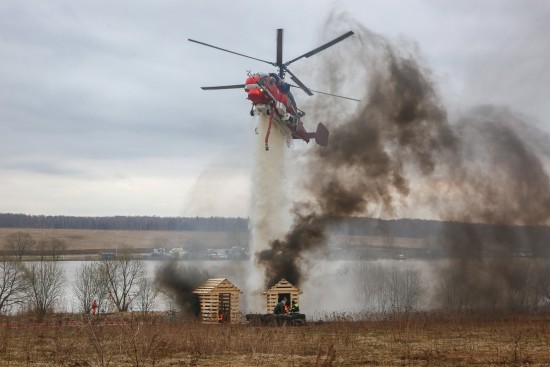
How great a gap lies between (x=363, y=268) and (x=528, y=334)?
1981 inches

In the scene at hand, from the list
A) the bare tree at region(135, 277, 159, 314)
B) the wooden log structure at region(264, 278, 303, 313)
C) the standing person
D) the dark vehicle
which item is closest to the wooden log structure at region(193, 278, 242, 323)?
the wooden log structure at region(264, 278, 303, 313)

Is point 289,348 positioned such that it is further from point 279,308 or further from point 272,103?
point 272,103

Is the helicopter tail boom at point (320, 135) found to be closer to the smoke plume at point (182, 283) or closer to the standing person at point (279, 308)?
the smoke plume at point (182, 283)

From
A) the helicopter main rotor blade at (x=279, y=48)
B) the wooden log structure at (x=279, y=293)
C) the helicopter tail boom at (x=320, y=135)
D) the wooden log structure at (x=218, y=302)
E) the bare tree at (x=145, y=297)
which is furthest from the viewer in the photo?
the bare tree at (x=145, y=297)

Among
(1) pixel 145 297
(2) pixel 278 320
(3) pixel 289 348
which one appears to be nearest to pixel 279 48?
(2) pixel 278 320

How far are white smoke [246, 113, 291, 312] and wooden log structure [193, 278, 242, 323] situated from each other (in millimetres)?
10261

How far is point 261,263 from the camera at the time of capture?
56.6 meters

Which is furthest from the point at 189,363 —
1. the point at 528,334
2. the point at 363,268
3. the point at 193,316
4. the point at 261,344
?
the point at 363,268

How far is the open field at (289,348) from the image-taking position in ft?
74.4

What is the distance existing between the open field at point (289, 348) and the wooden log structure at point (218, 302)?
1036 centimetres

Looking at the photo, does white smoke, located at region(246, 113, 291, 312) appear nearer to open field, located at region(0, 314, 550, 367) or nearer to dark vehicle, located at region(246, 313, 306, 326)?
dark vehicle, located at region(246, 313, 306, 326)

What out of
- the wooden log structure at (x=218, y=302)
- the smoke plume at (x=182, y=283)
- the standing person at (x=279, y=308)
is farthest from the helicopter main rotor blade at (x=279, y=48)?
the standing person at (x=279, y=308)

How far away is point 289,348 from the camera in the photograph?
26.8 metres

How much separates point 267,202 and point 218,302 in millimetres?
14615
